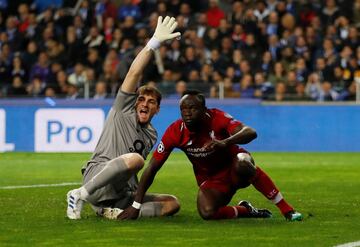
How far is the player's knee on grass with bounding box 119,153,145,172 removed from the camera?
10.4 m

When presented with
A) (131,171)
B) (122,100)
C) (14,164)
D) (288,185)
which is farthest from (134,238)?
(14,164)

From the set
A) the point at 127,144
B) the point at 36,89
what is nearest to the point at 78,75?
the point at 36,89

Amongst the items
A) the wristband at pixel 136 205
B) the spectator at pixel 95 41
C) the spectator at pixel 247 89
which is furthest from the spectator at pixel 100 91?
the wristband at pixel 136 205

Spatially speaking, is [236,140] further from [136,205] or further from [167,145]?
[136,205]

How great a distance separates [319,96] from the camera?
24.1 metres

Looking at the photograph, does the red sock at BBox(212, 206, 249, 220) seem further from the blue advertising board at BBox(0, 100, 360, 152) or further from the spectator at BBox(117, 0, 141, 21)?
the spectator at BBox(117, 0, 141, 21)

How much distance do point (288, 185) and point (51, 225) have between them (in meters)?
6.00

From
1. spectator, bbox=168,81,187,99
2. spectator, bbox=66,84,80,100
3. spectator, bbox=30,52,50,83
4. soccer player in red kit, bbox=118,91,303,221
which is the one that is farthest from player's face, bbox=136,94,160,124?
spectator, bbox=30,52,50,83

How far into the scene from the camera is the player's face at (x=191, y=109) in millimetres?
10227

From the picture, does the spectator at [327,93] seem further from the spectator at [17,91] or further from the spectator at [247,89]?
the spectator at [17,91]

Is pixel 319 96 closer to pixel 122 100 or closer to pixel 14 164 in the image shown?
pixel 14 164

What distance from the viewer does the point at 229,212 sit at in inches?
428

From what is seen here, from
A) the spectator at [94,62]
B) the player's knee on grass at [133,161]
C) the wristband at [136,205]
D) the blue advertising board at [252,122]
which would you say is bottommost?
the blue advertising board at [252,122]

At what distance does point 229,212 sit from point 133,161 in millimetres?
1163
